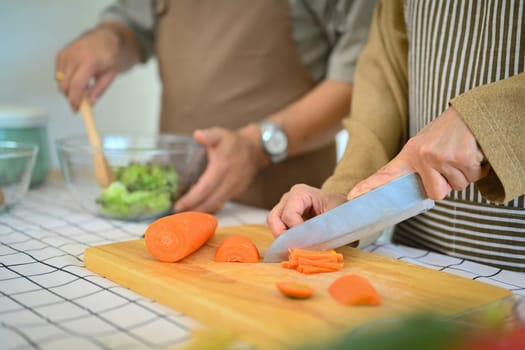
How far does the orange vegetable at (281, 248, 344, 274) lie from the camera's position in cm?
83

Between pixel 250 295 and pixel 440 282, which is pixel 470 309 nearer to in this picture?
pixel 440 282

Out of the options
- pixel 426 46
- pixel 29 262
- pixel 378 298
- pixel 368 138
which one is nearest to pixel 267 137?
pixel 368 138

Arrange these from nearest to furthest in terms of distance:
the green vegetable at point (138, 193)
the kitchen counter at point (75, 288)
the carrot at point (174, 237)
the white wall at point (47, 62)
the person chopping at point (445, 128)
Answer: the kitchen counter at point (75, 288), the person chopping at point (445, 128), the carrot at point (174, 237), the green vegetable at point (138, 193), the white wall at point (47, 62)

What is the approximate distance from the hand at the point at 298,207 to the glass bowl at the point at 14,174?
609 millimetres

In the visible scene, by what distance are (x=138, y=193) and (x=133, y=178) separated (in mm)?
34

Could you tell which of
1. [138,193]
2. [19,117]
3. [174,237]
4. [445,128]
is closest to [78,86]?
[19,117]

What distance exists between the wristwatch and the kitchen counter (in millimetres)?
244

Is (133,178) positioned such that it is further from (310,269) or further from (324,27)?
(324,27)

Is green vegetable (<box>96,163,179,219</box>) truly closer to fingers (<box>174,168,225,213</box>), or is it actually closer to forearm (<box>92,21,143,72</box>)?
fingers (<box>174,168,225,213</box>)

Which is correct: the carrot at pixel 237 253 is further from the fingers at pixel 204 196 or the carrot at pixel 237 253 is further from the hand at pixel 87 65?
the hand at pixel 87 65

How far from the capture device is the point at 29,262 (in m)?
0.93

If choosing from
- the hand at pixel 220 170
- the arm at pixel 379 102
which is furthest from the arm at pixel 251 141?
the arm at pixel 379 102

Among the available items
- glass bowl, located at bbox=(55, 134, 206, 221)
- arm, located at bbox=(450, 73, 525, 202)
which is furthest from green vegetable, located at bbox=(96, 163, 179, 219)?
arm, located at bbox=(450, 73, 525, 202)

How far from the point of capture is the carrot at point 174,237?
0.87 metres
